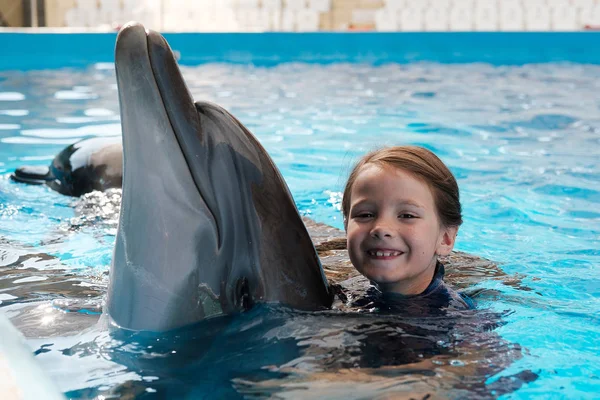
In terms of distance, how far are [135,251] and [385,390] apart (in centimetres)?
77

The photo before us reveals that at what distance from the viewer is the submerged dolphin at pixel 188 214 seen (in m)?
2.14

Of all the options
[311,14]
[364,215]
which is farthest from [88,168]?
[311,14]

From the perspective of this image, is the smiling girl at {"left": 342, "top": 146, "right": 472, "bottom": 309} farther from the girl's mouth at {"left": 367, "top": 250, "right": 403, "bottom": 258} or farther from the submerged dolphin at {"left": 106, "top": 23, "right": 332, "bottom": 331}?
the submerged dolphin at {"left": 106, "top": 23, "right": 332, "bottom": 331}

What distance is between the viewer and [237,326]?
8.06 feet

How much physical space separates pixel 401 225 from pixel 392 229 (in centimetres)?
6

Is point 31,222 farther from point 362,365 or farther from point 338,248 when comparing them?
point 362,365

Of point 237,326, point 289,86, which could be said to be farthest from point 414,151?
point 289,86

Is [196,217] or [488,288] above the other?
[196,217]

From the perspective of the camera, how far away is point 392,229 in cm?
278

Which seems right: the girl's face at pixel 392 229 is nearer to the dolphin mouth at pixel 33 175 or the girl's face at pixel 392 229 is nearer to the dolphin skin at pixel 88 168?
the dolphin skin at pixel 88 168

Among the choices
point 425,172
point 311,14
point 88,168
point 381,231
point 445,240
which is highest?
point 311,14

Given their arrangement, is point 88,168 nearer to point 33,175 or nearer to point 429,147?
point 33,175

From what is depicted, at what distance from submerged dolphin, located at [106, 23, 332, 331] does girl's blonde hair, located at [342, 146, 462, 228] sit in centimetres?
57

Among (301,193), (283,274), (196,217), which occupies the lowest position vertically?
(301,193)
